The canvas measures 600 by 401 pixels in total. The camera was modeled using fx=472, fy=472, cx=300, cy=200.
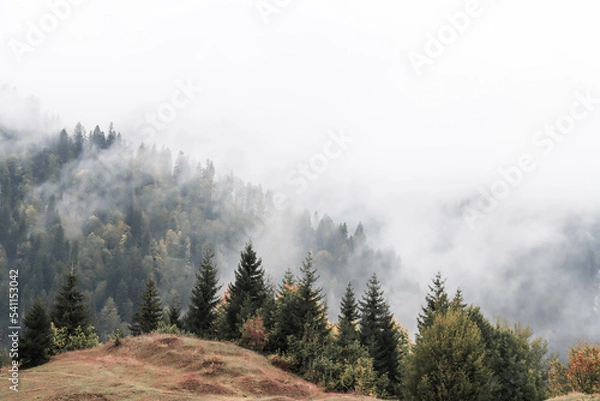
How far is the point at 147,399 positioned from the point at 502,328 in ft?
127

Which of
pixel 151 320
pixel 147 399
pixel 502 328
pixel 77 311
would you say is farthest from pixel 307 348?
pixel 151 320

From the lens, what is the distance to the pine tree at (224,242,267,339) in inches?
2324

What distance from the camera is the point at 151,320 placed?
246ft

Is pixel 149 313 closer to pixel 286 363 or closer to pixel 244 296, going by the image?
pixel 244 296

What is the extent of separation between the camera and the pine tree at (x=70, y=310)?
192 ft

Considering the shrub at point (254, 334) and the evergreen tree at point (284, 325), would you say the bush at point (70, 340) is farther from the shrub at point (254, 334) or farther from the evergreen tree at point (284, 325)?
the evergreen tree at point (284, 325)

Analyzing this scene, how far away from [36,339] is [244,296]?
84.7 feet

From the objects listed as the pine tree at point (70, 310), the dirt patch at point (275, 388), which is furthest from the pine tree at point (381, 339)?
the pine tree at point (70, 310)

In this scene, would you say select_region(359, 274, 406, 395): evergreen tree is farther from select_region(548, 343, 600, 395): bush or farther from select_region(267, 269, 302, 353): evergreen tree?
select_region(548, 343, 600, 395): bush

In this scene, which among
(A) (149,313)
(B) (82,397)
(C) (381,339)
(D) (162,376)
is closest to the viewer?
(B) (82,397)

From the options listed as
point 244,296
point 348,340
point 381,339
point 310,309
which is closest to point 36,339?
point 244,296

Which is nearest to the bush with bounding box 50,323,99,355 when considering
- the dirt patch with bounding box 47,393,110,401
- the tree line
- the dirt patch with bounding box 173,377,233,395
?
the tree line

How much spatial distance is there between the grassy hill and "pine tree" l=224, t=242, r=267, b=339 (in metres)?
10.4

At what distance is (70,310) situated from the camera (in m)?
59.9
